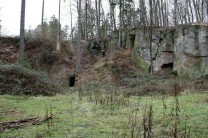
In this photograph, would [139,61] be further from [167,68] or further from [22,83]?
[22,83]

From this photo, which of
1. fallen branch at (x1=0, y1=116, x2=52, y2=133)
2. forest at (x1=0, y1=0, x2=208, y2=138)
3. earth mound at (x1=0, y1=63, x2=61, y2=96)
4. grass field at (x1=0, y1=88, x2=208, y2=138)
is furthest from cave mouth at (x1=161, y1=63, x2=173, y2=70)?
fallen branch at (x1=0, y1=116, x2=52, y2=133)

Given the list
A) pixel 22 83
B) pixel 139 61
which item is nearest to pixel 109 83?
pixel 139 61

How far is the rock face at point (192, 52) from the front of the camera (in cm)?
2328

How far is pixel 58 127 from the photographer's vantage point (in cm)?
738

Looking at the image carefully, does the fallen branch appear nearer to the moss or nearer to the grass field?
the grass field

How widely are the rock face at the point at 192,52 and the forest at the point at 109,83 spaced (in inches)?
3.0

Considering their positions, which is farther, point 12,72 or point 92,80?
point 92,80

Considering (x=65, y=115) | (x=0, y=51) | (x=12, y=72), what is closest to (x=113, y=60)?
(x=0, y=51)

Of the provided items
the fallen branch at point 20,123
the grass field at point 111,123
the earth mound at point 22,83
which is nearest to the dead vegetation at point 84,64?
the earth mound at point 22,83

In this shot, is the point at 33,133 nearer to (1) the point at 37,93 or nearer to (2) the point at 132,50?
(1) the point at 37,93

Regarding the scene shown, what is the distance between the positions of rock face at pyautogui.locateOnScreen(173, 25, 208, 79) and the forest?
8 centimetres

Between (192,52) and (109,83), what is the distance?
6.94m

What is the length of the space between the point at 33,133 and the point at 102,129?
62.4 inches

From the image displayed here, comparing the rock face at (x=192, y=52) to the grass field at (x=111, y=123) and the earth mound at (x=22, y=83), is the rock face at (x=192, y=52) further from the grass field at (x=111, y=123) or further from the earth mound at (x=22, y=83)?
the grass field at (x=111, y=123)
